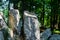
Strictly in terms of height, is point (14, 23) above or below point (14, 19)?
below

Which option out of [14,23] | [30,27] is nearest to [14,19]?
[14,23]

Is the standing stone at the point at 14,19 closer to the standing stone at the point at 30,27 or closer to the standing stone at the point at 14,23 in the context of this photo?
the standing stone at the point at 14,23

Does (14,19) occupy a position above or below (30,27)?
above

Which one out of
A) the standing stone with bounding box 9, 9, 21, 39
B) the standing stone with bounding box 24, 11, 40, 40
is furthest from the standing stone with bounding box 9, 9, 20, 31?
the standing stone with bounding box 24, 11, 40, 40

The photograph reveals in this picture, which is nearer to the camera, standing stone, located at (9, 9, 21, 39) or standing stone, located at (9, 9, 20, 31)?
standing stone, located at (9, 9, 21, 39)

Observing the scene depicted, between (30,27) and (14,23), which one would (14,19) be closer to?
(14,23)

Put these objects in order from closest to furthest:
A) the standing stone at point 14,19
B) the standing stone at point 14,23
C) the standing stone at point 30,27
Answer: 1. the standing stone at point 30,27
2. the standing stone at point 14,23
3. the standing stone at point 14,19

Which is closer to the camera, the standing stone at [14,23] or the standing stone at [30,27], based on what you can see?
the standing stone at [30,27]

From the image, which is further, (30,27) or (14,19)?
(14,19)

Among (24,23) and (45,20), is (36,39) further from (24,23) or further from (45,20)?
(45,20)

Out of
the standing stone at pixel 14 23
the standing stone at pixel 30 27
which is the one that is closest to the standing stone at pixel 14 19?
the standing stone at pixel 14 23

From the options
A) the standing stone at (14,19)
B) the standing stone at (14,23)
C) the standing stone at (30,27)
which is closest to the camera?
the standing stone at (30,27)

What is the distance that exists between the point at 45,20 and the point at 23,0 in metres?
3.70

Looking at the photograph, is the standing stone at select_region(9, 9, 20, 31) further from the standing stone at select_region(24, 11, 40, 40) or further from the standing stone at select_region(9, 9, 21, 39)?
the standing stone at select_region(24, 11, 40, 40)
